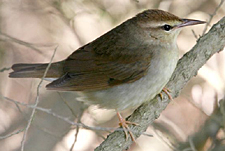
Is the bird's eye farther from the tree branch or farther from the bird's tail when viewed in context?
the bird's tail

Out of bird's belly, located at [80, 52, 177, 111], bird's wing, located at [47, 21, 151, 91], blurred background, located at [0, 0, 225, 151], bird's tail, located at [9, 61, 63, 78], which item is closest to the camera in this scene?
bird's belly, located at [80, 52, 177, 111]

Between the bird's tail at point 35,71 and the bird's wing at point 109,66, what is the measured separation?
0.19 meters

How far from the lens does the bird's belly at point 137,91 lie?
4387 millimetres

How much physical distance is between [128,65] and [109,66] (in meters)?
0.23

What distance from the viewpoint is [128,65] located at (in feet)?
15.2

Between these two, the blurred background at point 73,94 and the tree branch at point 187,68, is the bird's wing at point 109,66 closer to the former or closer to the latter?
the tree branch at point 187,68

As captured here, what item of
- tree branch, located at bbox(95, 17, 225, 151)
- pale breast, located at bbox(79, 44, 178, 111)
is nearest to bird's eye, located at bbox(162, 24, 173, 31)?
pale breast, located at bbox(79, 44, 178, 111)

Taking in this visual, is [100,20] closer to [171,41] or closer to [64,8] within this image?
[64,8]

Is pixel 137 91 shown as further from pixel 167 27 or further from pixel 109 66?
pixel 167 27

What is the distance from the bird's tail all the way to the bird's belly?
0.57 m

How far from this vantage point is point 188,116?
694 cm

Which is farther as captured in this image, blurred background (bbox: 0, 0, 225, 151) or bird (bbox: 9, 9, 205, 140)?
blurred background (bbox: 0, 0, 225, 151)

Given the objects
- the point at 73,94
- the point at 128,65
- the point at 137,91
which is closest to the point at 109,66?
the point at 128,65

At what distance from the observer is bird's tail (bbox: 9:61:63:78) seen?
4.84 m
